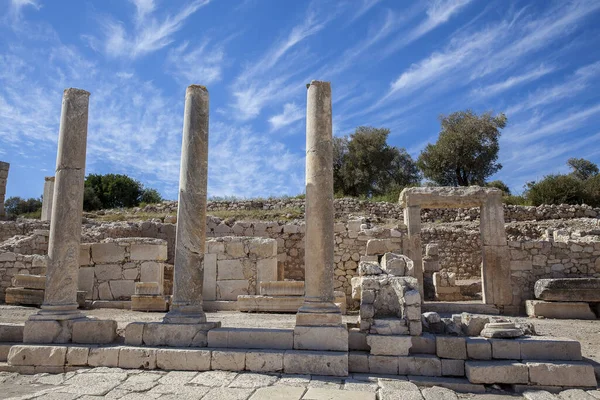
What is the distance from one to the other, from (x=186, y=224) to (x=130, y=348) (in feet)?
7.58

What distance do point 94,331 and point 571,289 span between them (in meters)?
12.4

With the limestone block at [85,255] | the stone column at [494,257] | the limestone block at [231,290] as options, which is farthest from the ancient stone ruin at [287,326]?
the stone column at [494,257]

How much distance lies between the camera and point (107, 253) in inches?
531

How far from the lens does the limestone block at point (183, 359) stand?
7008 millimetres

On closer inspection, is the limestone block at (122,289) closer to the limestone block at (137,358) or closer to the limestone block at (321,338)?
the limestone block at (137,358)

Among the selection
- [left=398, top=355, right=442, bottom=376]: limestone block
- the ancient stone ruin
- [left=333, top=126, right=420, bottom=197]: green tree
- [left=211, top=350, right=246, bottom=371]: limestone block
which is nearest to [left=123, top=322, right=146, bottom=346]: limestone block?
the ancient stone ruin

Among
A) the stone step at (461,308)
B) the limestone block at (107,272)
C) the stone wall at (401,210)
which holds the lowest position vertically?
the stone step at (461,308)

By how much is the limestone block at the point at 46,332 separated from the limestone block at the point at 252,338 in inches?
106

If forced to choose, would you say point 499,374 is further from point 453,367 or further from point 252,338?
point 252,338

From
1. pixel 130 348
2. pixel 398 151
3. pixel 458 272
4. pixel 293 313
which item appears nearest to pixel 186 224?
pixel 130 348

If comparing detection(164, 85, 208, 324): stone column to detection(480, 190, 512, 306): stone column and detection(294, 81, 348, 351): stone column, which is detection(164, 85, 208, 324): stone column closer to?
detection(294, 81, 348, 351): stone column

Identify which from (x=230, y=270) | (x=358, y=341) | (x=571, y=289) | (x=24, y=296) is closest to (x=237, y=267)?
(x=230, y=270)

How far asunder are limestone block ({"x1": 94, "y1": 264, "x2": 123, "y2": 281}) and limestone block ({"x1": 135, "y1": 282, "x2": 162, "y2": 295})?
1254 mm

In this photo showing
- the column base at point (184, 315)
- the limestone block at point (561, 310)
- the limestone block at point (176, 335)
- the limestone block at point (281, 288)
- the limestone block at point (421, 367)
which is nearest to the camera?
the limestone block at point (421, 367)
